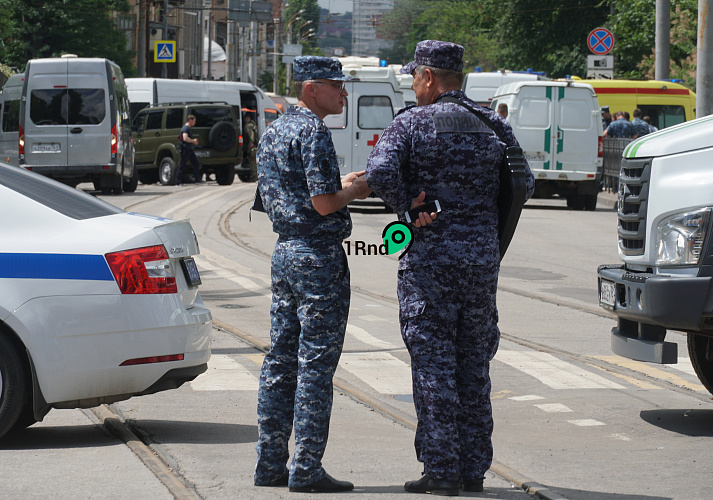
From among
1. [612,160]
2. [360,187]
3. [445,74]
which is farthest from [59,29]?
[360,187]

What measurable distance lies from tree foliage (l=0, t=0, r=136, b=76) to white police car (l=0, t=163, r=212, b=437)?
42.6 meters

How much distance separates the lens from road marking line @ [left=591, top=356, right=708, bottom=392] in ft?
25.2

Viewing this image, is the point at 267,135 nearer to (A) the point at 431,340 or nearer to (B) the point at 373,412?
(A) the point at 431,340

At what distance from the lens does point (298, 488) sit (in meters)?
4.87

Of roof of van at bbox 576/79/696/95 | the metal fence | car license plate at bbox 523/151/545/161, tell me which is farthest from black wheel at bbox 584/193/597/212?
roof of van at bbox 576/79/696/95

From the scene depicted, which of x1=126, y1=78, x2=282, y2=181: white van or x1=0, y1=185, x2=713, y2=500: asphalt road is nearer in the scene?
x1=0, y1=185, x2=713, y2=500: asphalt road

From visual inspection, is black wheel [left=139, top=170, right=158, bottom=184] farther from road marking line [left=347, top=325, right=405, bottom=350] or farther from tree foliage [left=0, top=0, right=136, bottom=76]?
road marking line [left=347, top=325, right=405, bottom=350]

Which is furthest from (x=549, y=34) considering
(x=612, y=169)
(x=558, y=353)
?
(x=558, y=353)

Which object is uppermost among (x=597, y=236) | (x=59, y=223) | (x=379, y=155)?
(x=379, y=155)

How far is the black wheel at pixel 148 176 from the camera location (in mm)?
32062

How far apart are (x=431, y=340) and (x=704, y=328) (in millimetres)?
1770

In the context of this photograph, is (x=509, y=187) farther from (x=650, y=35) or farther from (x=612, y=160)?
(x=650, y=35)

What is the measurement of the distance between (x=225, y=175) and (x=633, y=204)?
26.3 metres

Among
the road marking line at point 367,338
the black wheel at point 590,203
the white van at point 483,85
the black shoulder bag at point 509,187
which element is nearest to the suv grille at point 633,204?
the black shoulder bag at point 509,187
